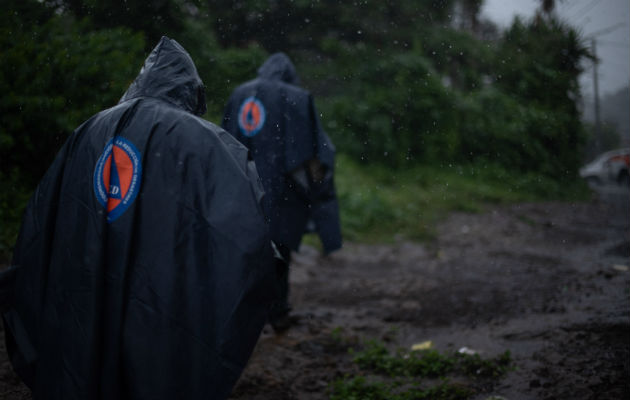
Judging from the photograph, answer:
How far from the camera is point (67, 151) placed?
5.72ft

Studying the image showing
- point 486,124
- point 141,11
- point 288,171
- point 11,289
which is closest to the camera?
point 11,289

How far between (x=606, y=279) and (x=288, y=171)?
3295 mm

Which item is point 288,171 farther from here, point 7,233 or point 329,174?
point 7,233

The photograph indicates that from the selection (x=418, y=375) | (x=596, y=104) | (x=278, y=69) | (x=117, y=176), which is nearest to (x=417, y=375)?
(x=418, y=375)

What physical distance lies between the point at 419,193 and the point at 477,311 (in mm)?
7177

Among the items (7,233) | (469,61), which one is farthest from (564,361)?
(469,61)

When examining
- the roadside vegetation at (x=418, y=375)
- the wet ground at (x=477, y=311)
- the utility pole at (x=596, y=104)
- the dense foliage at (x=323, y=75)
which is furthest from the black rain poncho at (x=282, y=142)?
the utility pole at (x=596, y=104)

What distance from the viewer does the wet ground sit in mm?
2578

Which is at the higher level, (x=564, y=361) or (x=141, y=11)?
(x=141, y=11)

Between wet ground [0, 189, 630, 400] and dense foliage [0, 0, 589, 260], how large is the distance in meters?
1.36

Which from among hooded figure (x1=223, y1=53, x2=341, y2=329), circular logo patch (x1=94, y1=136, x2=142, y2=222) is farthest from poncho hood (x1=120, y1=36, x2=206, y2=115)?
hooded figure (x1=223, y1=53, x2=341, y2=329)

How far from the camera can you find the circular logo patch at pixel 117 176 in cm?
161

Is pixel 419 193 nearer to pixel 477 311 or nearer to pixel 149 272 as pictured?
pixel 477 311

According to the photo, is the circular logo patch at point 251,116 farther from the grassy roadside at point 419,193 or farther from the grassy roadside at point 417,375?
the grassy roadside at point 419,193
